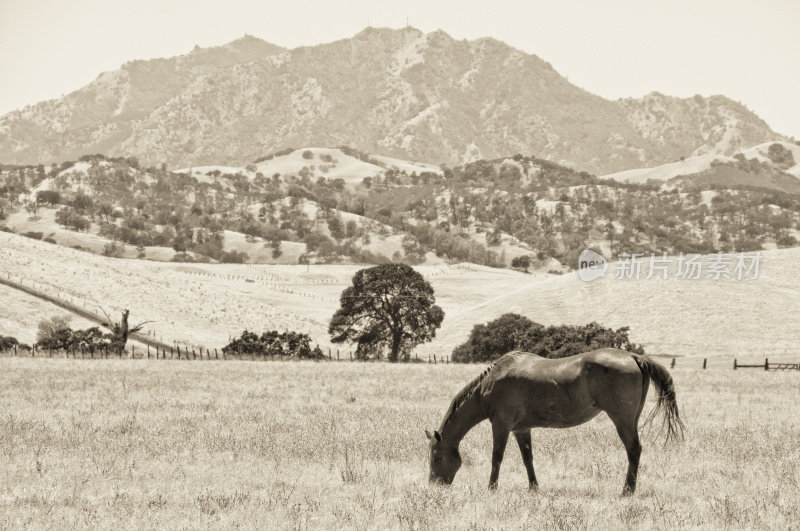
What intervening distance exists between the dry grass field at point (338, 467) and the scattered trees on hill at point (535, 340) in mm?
24117

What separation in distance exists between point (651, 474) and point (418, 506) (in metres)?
5.58

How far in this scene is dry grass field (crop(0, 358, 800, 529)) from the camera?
11.2 metres

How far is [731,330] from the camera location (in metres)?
75.1

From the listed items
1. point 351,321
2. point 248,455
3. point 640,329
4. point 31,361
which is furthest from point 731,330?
point 248,455

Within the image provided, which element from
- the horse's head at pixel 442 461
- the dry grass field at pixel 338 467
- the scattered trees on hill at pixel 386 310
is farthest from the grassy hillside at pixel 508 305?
the horse's head at pixel 442 461

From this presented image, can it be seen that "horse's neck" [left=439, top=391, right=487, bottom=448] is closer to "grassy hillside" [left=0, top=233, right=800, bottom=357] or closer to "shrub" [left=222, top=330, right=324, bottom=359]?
"shrub" [left=222, top=330, right=324, bottom=359]

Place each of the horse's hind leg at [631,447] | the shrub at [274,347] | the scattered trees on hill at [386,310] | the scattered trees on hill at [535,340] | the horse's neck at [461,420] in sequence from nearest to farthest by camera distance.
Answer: the horse's hind leg at [631,447], the horse's neck at [461,420], the scattered trees on hill at [535,340], the shrub at [274,347], the scattered trees on hill at [386,310]

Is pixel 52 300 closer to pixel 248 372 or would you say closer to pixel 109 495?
pixel 248 372

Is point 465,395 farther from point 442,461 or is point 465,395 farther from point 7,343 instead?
point 7,343

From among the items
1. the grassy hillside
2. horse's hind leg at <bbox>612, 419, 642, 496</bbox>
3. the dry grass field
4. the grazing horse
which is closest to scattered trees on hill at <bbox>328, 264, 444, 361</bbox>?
the grassy hillside

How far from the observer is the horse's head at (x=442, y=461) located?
13148 mm

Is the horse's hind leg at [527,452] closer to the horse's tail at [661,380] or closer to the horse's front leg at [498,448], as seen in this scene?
the horse's front leg at [498,448]

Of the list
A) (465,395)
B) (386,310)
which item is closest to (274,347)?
(386,310)

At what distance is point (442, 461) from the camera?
13219 millimetres
